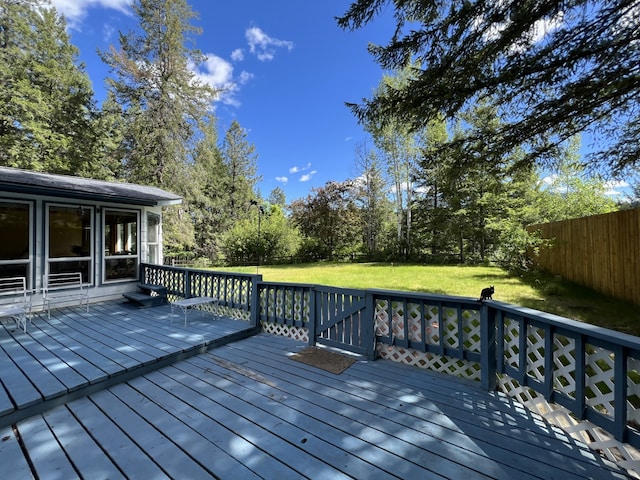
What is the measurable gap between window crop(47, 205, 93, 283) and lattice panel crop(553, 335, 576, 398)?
297 inches

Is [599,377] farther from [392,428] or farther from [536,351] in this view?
[392,428]

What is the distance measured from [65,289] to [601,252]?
38.0ft

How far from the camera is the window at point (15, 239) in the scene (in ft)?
16.2

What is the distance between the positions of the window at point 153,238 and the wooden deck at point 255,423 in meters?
3.90

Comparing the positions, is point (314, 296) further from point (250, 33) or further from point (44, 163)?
point (44, 163)

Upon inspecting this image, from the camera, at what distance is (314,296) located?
3.81m

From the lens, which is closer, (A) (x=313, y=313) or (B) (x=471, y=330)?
(B) (x=471, y=330)

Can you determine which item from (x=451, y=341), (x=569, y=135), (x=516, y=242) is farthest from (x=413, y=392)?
(x=516, y=242)

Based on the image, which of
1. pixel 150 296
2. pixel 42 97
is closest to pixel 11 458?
pixel 150 296

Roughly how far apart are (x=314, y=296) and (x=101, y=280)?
5.07 meters

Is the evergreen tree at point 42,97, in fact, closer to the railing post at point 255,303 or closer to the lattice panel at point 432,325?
the railing post at point 255,303

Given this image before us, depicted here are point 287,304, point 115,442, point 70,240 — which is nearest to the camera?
point 115,442

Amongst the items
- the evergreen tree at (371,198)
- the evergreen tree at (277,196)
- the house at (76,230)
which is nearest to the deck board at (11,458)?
the house at (76,230)

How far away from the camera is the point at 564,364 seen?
209cm
